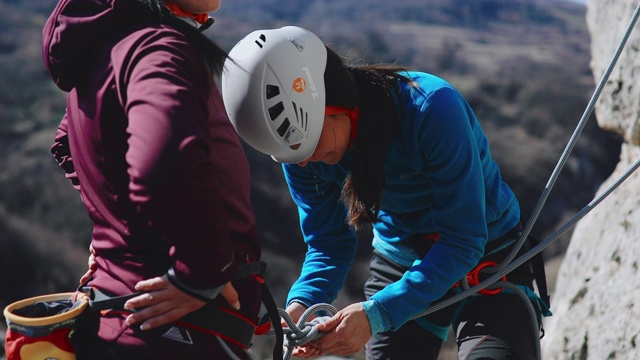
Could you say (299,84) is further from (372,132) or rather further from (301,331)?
(301,331)

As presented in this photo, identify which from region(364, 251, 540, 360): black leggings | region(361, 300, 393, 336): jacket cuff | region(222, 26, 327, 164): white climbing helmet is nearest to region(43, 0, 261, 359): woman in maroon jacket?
region(222, 26, 327, 164): white climbing helmet

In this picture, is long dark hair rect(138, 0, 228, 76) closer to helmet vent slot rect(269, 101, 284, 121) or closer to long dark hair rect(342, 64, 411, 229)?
helmet vent slot rect(269, 101, 284, 121)

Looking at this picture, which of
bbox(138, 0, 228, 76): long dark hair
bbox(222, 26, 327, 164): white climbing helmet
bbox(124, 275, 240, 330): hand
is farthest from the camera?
bbox(222, 26, 327, 164): white climbing helmet

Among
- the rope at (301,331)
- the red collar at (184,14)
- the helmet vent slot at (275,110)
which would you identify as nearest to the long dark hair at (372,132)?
the helmet vent slot at (275,110)

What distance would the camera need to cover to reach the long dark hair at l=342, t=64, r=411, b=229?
234cm

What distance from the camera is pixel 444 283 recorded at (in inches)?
91.6

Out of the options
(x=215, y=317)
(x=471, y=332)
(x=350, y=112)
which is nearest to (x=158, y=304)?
(x=215, y=317)

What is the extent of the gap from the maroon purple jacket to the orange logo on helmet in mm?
501

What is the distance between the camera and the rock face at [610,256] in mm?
3219

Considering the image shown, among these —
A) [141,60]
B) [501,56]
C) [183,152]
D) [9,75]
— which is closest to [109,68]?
[141,60]

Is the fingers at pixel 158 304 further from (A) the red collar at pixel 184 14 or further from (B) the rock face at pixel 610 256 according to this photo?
(B) the rock face at pixel 610 256

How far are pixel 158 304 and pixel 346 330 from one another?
823 millimetres

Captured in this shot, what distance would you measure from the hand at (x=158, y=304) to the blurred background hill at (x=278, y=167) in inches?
45.8

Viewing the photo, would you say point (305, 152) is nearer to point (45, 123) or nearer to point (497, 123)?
point (45, 123)
